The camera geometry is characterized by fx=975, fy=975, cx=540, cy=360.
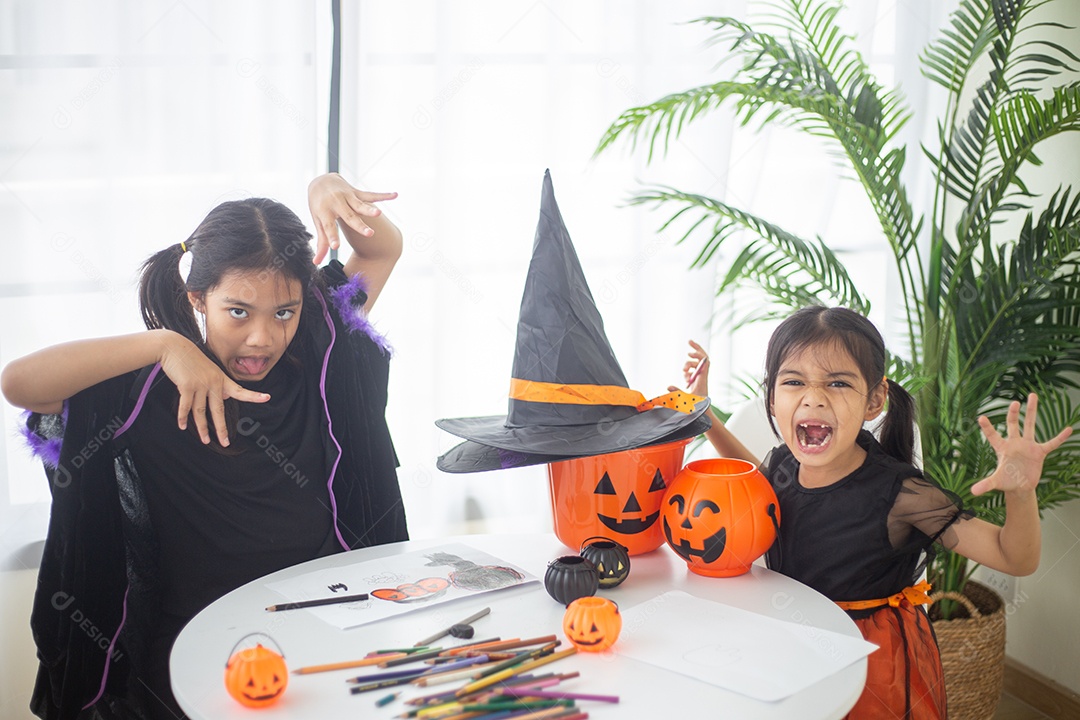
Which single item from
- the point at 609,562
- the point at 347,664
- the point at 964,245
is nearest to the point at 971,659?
the point at 964,245

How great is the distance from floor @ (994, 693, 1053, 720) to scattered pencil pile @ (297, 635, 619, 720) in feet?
6.94

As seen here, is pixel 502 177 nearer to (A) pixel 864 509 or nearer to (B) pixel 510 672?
(A) pixel 864 509

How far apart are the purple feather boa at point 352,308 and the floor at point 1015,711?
2137 mm

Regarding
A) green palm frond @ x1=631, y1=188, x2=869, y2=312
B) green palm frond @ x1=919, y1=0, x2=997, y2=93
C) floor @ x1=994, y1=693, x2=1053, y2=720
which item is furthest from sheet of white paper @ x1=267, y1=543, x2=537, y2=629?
floor @ x1=994, y1=693, x2=1053, y2=720

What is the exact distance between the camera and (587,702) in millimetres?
1167

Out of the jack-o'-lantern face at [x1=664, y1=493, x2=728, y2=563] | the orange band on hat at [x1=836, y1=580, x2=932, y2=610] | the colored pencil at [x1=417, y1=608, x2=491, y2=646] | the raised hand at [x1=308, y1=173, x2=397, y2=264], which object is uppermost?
the raised hand at [x1=308, y1=173, x2=397, y2=264]

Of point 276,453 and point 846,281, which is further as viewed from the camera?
point 846,281

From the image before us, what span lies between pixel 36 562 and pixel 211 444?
92 centimetres

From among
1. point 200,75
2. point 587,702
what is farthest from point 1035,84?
point 587,702

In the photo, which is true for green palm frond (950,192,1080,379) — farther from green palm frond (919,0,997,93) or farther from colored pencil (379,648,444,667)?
colored pencil (379,648,444,667)

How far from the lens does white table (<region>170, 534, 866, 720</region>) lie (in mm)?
1161

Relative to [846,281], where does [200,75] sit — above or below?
above

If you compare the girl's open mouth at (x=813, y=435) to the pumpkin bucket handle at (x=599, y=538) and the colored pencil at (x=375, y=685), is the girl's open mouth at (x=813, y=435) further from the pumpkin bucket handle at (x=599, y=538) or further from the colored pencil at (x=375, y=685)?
the colored pencil at (x=375, y=685)

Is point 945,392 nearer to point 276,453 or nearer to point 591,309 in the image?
point 591,309
